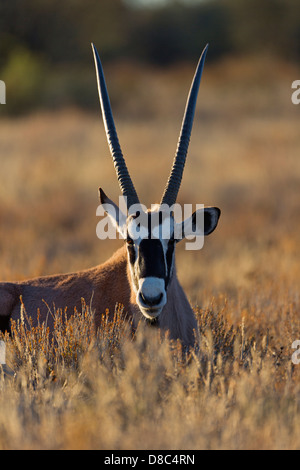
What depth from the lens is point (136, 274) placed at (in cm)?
543

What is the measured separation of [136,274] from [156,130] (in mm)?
19856

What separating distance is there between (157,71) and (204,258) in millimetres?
34204

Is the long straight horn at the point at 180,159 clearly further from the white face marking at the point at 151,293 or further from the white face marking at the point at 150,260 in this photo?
the white face marking at the point at 151,293

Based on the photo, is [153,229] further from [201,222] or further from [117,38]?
[117,38]

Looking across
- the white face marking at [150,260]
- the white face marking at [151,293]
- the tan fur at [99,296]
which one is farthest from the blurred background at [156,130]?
the white face marking at [151,293]

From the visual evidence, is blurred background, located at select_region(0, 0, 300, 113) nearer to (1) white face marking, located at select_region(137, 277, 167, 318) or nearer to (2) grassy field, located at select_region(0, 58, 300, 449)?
(2) grassy field, located at select_region(0, 58, 300, 449)

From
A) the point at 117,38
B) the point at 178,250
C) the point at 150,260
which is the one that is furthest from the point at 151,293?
the point at 117,38

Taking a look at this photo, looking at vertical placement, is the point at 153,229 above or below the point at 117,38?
below

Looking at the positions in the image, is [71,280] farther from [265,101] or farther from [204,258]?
[265,101]

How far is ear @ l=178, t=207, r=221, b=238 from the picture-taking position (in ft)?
19.2

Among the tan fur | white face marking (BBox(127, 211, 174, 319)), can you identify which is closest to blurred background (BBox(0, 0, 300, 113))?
the tan fur

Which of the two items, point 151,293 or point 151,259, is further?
point 151,259

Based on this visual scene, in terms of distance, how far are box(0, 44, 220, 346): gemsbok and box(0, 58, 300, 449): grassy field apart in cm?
25

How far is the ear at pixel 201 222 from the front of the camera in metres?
5.85
